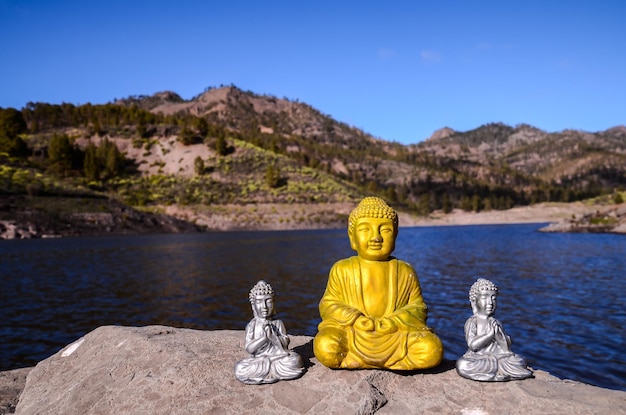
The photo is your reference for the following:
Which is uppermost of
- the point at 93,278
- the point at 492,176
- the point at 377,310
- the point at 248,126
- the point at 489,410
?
the point at 248,126

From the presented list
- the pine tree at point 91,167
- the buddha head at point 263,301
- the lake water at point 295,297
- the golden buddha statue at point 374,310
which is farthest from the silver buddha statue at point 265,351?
the pine tree at point 91,167

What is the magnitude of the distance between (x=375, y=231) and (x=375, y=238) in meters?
0.12

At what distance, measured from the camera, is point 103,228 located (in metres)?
56.2

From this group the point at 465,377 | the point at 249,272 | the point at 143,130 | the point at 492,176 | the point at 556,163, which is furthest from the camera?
the point at 556,163

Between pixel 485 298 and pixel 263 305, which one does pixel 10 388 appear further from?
pixel 485 298

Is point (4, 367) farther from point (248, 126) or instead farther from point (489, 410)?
point (248, 126)

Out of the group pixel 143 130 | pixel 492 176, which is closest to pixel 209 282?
pixel 143 130

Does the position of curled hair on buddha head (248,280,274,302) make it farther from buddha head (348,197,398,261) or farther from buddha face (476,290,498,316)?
buddha face (476,290,498,316)

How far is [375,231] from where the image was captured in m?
6.31

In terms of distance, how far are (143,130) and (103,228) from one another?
139 feet

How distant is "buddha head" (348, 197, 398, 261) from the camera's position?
6293mm

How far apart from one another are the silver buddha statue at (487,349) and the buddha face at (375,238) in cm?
133


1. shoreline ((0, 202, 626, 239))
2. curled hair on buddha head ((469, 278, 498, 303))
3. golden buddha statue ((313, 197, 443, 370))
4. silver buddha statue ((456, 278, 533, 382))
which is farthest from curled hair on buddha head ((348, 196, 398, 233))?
shoreline ((0, 202, 626, 239))

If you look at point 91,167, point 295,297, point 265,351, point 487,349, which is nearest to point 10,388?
point 265,351
